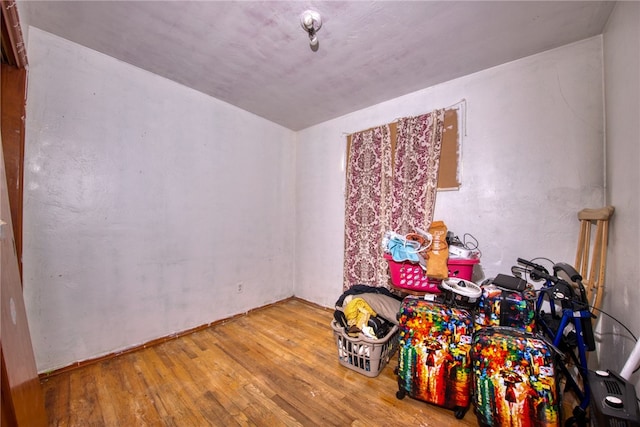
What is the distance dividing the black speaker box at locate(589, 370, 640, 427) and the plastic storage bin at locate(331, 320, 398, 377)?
110cm

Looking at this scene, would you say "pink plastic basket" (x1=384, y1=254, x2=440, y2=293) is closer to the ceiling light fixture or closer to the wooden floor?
the wooden floor

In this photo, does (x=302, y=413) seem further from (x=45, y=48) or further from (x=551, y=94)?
(x=45, y=48)

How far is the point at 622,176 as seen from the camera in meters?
1.41

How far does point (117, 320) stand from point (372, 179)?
2.84m

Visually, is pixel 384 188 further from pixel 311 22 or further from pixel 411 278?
pixel 311 22

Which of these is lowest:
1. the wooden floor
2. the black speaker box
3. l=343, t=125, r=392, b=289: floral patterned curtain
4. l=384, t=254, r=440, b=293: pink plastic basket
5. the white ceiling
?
the wooden floor

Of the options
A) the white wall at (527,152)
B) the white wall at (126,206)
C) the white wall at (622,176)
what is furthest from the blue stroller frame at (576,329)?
the white wall at (126,206)

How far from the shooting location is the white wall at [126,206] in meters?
1.79

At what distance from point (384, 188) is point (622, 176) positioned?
1668 millimetres

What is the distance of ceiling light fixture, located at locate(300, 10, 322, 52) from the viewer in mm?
1557

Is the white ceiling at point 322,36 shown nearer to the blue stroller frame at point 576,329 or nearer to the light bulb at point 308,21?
the light bulb at point 308,21

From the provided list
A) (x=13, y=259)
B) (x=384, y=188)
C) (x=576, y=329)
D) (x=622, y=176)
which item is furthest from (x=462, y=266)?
(x=13, y=259)

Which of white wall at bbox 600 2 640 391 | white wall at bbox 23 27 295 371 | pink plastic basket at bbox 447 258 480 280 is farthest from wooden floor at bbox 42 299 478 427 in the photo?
white wall at bbox 600 2 640 391

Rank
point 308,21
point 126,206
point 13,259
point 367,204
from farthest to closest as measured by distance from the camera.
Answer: point 367,204 < point 126,206 < point 308,21 < point 13,259
